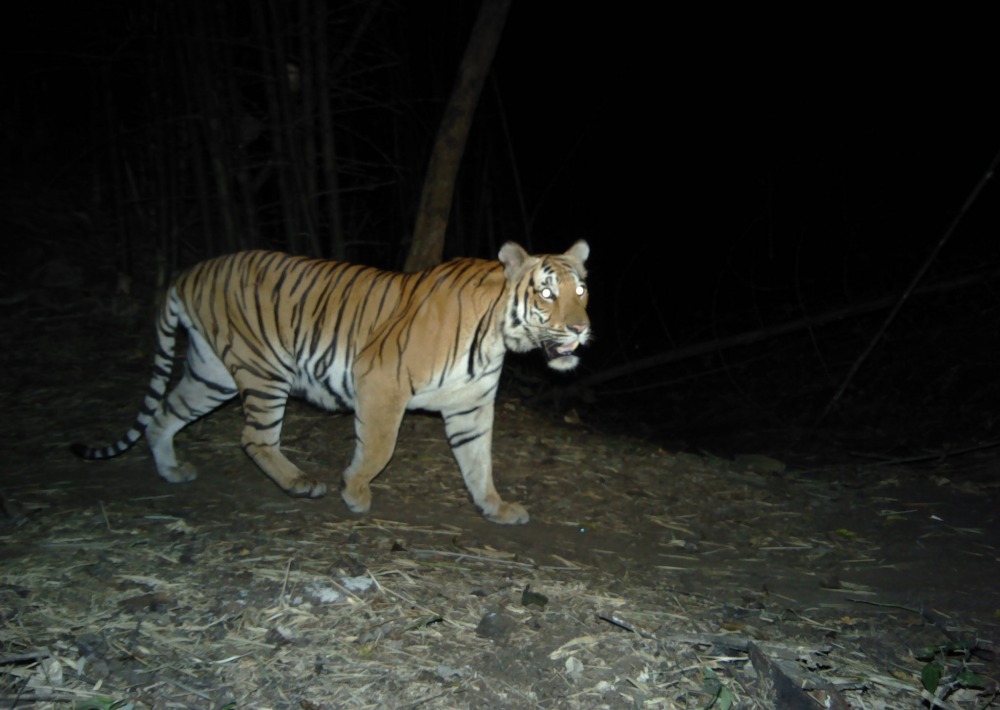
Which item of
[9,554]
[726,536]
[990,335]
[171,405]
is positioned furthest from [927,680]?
[990,335]

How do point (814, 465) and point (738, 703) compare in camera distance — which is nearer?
point (738, 703)

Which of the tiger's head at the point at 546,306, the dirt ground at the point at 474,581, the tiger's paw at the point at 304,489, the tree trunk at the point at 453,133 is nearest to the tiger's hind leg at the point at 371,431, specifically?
the dirt ground at the point at 474,581

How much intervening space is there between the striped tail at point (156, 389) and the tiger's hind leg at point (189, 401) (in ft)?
0.08

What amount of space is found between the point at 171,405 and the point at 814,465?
15.9ft

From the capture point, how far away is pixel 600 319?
1376cm

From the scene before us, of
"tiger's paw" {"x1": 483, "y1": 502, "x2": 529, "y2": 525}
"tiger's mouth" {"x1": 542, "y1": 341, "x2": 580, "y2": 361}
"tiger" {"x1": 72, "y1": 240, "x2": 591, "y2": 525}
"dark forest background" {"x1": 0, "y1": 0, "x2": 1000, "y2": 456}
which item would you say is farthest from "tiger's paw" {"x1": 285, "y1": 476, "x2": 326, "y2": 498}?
"dark forest background" {"x1": 0, "y1": 0, "x2": 1000, "y2": 456}

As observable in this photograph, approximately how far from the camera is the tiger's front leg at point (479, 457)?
449cm

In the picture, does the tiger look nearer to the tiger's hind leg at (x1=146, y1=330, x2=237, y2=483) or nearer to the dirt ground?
the tiger's hind leg at (x1=146, y1=330, x2=237, y2=483)

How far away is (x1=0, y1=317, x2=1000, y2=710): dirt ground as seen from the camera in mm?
2834

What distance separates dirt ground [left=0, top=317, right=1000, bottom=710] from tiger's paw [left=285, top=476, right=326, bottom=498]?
4 centimetres

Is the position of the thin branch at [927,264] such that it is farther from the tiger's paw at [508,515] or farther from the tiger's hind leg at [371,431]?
the tiger's hind leg at [371,431]

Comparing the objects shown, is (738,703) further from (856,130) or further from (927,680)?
(856,130)

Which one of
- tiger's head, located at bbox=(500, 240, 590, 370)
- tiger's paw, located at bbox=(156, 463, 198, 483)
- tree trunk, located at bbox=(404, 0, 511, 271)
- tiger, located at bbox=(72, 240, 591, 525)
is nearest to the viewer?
tiger's head, located at bbox=(500, 240, 590, 370)

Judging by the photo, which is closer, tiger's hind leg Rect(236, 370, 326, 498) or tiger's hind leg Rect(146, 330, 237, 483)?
tiger's hind leg Rect(236, 370, 326, 498)
